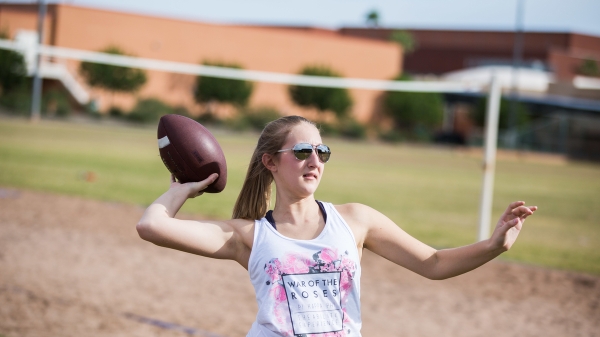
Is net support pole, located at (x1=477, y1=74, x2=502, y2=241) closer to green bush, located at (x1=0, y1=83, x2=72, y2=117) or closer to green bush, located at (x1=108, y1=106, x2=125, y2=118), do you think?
green bush, located at (x1=0, y1=83, x2=72, y2=117)

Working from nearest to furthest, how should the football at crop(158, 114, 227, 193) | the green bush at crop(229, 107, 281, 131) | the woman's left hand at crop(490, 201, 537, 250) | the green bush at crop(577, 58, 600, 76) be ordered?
the woman's left hand at crop(490, 201, 537, 250), the football at crop(158, 114, 227, 193), the green bush at crop(229, 107, 281, 131), the green bush at crop(577, 58, 600, 76)

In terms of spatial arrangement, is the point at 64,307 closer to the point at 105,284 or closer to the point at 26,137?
the point at 105,284

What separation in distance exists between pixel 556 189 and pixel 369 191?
7317 mm

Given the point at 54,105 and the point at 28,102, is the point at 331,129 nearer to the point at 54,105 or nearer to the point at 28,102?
the point at 54,105

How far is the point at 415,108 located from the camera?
172 feet

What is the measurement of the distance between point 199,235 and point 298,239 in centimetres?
38

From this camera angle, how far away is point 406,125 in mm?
55094

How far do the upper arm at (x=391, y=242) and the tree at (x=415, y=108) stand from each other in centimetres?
4989

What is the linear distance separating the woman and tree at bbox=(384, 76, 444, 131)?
49940 millimetres

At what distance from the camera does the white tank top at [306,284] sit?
2.64 m

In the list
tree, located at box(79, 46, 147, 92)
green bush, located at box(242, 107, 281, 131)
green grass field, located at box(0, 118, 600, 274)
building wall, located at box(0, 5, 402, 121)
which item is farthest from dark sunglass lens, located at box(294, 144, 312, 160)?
building wall, located at box(0, 5, 402, 121)

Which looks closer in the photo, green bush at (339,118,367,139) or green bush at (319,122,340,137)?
green bush at (319,122,340,137)

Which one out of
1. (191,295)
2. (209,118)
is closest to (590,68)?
(209,118)

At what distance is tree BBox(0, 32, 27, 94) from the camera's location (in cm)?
3722
